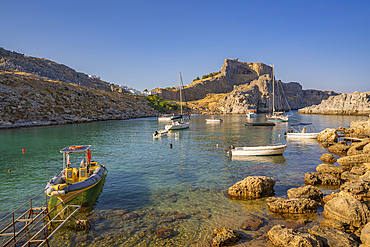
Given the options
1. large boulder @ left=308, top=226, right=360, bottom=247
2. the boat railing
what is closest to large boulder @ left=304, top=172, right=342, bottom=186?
large boulder @ left=308, top=226, right=360, bottom=247

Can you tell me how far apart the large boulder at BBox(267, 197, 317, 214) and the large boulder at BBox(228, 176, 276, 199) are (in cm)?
191

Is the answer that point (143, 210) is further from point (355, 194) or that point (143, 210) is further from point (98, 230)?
point (355, 194)

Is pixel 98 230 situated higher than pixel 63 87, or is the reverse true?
pixel 63 87

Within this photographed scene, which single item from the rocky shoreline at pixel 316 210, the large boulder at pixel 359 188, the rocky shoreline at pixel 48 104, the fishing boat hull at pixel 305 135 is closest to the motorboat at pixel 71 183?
the rocky shoreline at pixel 316 210

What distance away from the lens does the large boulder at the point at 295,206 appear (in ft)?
37.0

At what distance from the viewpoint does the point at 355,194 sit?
41.1 feet

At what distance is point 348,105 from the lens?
105625 mm

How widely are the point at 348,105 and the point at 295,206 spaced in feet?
398

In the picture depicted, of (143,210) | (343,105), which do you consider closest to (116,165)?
(143,210)

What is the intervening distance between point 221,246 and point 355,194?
30.9 feet

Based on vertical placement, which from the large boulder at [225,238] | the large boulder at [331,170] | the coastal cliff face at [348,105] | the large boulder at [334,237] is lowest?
the large boulder at [225,238]

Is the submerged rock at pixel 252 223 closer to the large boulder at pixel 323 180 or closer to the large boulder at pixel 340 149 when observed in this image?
the large boulder at pixel 323 180

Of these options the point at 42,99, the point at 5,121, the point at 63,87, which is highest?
the point at 63,87

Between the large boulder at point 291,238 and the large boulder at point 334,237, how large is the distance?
1.91 feet
